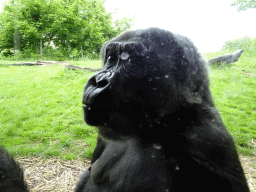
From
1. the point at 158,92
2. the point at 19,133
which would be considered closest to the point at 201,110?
the point at 158,92

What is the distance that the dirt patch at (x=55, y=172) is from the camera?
2.47m

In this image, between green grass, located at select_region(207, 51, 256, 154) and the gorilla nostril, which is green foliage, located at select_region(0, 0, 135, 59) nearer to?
green grass, located at select_region(207, 51, 256, 154)

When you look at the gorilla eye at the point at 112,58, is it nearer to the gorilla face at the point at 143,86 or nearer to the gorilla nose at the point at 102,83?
the gorilla face at the point at 143,86

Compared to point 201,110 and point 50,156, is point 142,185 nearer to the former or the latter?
point 201,110

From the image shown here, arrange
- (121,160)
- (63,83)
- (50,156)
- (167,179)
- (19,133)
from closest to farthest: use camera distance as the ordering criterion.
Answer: (167,179) → (121,160) → (50,156) → (19,133) → (63,83)

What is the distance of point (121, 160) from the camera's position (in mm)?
1455

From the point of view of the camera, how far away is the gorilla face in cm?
127

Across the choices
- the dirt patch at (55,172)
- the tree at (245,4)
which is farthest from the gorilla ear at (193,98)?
the tree at (245,4)

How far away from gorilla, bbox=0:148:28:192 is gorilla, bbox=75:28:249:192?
2.00 ft

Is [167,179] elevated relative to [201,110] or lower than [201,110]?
lower

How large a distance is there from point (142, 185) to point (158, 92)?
2.00ft

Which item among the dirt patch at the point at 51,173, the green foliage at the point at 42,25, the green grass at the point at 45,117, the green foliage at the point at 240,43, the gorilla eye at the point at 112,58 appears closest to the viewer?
the gorilla eye at the point at 112,58

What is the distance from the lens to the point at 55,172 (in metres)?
2.71

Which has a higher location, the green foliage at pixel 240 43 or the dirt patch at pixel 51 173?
the green foliage at pixel 240 43
